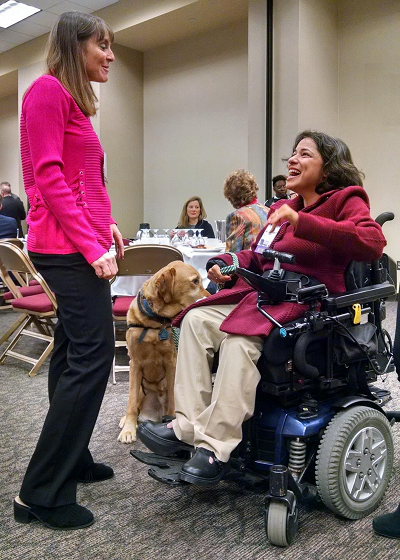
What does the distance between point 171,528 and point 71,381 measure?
0.53 metres

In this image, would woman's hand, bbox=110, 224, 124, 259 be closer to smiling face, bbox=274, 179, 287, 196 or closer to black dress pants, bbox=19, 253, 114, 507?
black dress pants, bbox=19, 253, 114, 507

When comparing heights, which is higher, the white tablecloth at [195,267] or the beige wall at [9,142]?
the beige wall at [9,142]

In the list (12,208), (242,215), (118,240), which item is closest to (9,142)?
(12,208)

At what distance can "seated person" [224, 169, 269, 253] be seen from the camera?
10.7 feet

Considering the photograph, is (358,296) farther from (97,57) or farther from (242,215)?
(242,215)

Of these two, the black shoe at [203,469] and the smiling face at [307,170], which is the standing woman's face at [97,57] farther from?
the black shoe at [203,469]

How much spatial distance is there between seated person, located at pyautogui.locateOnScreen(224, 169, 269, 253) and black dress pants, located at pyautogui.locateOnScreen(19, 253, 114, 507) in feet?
5.67

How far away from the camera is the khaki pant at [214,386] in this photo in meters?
1.60

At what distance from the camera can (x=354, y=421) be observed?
1.66m

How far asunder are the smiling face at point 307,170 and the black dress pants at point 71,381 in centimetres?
79

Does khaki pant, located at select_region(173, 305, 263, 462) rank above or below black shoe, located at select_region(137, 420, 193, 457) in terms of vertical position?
above

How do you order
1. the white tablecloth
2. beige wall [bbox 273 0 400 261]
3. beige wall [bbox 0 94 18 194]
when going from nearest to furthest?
1. the white tablecloth
2. beige wall [bbox 273 0 400 261]
3. beige wall [bbox 0 94 18 194]

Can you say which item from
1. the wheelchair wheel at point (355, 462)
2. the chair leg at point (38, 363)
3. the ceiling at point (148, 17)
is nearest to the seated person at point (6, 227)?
the chair leg at point (38, 363)

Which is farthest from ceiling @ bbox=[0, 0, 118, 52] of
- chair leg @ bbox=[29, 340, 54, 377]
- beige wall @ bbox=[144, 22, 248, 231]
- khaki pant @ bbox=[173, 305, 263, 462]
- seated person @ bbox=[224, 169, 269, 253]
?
khaki pant @ bbox=[173, 305, 263, 462]
